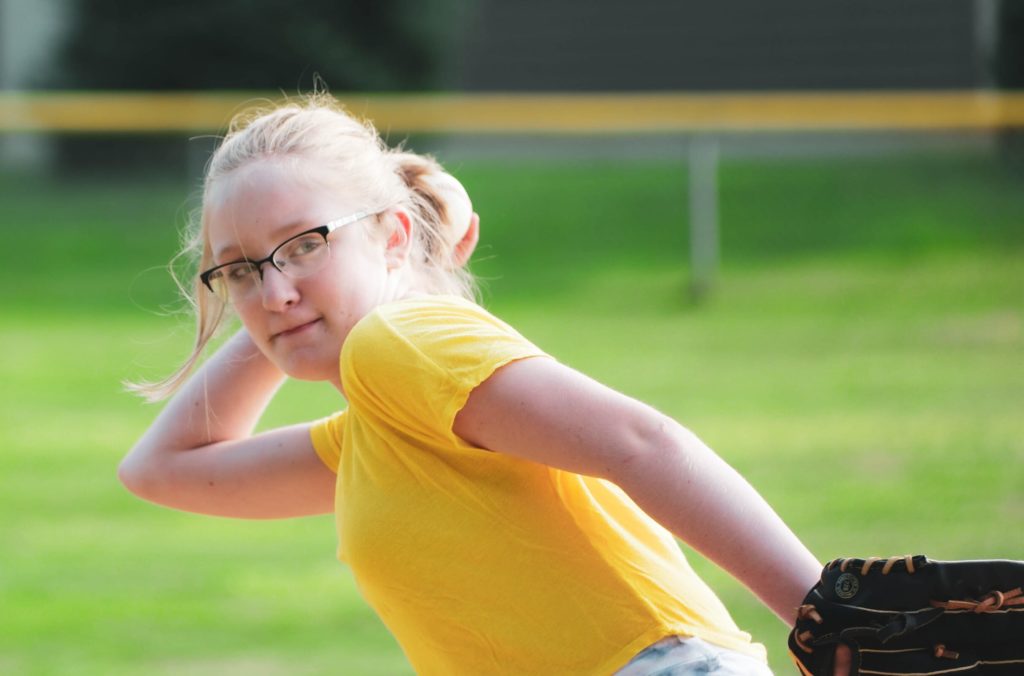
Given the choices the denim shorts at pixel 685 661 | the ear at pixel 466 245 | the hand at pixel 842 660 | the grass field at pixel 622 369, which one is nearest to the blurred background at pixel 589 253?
Result: the grass field at pixel 622 369

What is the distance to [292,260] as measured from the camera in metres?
1.85

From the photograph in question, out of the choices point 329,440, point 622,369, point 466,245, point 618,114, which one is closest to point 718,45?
point 618,114

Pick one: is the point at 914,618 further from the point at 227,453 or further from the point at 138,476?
the point at 138,476

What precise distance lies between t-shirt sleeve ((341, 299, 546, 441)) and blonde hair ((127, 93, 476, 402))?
31 centimetres

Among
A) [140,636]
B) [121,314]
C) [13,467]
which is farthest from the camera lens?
[121,314]

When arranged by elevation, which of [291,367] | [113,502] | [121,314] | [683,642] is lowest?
[683,642]

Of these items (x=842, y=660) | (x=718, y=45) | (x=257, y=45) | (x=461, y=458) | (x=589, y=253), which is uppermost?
(x=718, y=45)

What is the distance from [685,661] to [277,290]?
65 centimetres

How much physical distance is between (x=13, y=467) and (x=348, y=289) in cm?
578

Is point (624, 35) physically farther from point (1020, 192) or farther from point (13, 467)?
point (13, 467)

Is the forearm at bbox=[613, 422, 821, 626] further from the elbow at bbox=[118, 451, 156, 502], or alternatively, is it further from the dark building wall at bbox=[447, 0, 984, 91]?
the dark building wall at bbox=[447, 0, 984, 91]

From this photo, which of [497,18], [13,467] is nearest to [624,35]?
[497,18]

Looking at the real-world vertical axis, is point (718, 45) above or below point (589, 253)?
above

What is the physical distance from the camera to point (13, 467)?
7.20 meters
